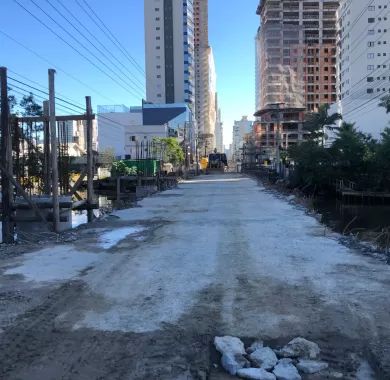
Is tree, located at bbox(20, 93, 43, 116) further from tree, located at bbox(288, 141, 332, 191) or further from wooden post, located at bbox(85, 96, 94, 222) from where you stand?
tree, located at bbox(288, 141, 332, 191)

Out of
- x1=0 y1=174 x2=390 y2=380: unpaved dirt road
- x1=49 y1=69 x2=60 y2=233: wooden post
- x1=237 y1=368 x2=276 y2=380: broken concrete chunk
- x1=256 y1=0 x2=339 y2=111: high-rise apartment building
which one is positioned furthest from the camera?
x1=256 y1=0 x2=339 y2=111: high-rise apartment building

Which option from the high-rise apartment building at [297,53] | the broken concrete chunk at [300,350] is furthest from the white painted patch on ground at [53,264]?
the high-rise apartment building at [297,53]

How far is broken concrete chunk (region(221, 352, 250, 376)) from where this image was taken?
5.00 metres

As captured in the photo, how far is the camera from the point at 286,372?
4918mm

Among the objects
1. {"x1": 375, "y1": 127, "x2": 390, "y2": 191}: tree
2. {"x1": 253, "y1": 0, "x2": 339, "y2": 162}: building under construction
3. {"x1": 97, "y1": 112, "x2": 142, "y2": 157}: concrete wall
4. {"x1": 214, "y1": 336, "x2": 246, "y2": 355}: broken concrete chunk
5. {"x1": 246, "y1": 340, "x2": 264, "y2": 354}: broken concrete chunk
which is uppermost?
{"x1": 253, "y1": 0, "x2": 339, "y2": 162}: building under construction

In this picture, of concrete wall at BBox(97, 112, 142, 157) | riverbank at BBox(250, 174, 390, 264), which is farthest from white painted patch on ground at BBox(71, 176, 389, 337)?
concrete wall at BBox(97, 112, 142, 157)

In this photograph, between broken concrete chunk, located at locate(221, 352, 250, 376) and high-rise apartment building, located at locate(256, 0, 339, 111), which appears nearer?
broken concrete chunk, located at locate(221, 352, 250, 376)

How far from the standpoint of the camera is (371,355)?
5273mm

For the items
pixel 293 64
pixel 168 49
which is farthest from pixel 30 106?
pixel 168 49

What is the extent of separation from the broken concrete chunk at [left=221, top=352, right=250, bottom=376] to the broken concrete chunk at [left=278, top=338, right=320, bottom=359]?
410 millimetres

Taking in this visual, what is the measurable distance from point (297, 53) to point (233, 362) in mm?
147347

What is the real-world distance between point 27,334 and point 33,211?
36.1 feet

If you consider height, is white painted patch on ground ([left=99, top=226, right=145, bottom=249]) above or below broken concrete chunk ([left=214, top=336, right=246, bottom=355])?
below

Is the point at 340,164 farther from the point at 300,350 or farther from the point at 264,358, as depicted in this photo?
the point at 264,358
